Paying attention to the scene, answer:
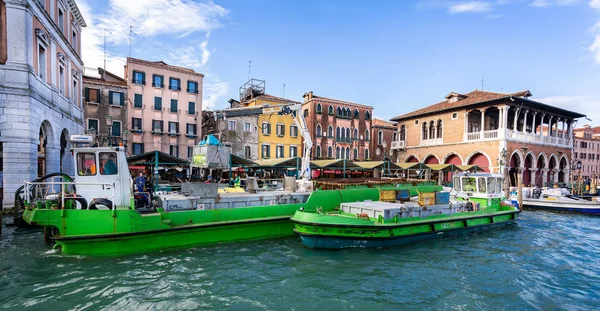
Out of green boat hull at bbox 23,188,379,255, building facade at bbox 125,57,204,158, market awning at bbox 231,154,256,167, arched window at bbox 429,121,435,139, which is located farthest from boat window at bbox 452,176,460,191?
building facade at bbox 125,57,204,158

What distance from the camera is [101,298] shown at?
22.5ft

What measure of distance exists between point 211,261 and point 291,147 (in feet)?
88.2

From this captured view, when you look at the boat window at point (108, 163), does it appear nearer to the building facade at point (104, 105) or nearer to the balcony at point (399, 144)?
→ the building facade at point (104, 105)

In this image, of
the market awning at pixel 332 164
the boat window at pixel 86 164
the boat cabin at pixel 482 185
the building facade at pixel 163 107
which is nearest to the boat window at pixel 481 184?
the boat cabin at pixel 482 185

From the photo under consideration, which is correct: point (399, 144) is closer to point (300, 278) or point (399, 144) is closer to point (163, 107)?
point (163, 107)

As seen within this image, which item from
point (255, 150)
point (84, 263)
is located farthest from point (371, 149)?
point (84, 263)

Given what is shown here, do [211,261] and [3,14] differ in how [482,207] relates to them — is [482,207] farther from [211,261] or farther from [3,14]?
[3,14]

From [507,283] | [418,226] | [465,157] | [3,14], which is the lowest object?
[507,283]

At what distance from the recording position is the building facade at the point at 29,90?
579 inches

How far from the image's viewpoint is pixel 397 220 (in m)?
11.4

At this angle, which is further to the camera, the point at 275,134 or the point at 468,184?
the point at 275,134

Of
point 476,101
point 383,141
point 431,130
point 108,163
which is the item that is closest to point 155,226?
point 108,163

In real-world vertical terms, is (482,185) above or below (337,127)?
below

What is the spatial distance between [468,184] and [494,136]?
18.8 metres
